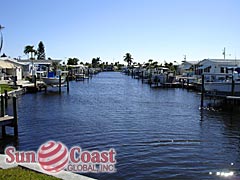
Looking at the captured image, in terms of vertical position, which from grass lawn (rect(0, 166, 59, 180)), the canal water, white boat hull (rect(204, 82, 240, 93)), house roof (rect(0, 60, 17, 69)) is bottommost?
the canal water

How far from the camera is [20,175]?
27.4 feet

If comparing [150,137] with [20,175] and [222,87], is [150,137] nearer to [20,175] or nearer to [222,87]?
[20,175]

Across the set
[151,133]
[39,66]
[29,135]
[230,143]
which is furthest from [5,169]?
[39,66]

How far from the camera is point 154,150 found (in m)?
16.3

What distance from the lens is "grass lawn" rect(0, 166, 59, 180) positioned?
8.15 metres

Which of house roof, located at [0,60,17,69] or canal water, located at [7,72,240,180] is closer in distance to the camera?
canal water, located at [7,72,240,180]

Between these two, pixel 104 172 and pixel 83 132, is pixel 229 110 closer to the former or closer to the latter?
pixel 83 132

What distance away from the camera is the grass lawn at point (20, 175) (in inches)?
321

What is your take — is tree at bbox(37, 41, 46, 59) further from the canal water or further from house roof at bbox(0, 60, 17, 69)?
the canal water

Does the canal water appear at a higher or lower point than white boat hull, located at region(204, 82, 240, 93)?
lower

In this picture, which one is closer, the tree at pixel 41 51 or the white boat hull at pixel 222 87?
the white boat hull at pixel 222 87

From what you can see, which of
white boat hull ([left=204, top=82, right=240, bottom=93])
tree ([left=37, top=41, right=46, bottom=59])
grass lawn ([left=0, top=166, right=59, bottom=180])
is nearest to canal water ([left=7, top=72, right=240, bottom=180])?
grass lawn ([left=0, top=166, right=59, bottom=180])

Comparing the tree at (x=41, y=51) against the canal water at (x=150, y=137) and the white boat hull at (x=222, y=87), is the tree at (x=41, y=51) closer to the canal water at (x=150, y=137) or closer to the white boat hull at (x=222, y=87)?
the white boat hull at (x=222, y=87)

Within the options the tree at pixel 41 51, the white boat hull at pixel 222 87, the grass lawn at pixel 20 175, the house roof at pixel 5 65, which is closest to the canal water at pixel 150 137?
the grass lawn at pixel 20 175
